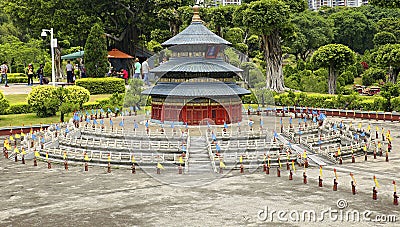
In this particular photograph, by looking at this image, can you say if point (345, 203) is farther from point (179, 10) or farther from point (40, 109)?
point (179, 10)

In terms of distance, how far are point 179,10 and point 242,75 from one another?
1170 inches

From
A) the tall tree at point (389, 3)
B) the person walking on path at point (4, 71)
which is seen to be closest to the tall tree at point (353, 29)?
the tall tree at point (389, 3)

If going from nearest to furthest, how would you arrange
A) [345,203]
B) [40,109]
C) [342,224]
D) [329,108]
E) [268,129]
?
[342,224]
[345,203]
[268,129]
[40,109]
[329,108]

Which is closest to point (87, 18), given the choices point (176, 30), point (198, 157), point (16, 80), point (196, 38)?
point (176, 30)

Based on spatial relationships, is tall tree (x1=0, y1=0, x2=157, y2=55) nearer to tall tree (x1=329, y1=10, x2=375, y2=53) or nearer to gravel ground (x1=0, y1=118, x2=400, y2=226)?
gravel ground (x1=0, y1=118, x2=400, y2=226)

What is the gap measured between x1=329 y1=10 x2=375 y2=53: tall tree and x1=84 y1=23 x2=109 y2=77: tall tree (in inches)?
2248

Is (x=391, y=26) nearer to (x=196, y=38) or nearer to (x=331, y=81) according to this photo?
(x=331, y=81)

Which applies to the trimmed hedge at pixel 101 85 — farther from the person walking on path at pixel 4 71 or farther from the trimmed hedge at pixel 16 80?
the trimmed hedge at pixel 16 80

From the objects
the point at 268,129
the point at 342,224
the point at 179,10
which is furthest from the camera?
the point at 179,10

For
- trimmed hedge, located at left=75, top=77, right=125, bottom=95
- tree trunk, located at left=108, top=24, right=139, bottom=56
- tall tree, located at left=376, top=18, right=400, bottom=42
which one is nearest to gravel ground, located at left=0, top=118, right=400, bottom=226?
trimmed hedge, located at left=75, top=77, right=125, bottom=95

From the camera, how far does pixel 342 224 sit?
19734 millimetres

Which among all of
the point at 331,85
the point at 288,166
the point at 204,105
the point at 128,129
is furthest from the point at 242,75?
the point at 331,85

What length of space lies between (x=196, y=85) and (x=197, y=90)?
0.82m

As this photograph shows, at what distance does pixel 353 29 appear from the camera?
348ft
